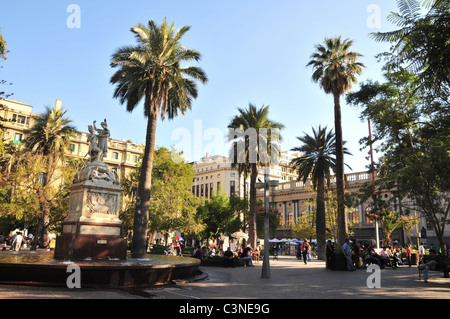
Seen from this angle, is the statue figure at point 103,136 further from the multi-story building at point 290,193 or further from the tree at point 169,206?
the tree at point 169,206

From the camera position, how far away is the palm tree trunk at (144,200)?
19500 mm

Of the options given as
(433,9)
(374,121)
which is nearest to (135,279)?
(433,9)

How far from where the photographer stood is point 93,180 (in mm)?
13805

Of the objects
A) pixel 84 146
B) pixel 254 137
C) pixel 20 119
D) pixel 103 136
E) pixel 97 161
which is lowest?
pixel 97 161

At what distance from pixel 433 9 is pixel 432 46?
1072 millimetres

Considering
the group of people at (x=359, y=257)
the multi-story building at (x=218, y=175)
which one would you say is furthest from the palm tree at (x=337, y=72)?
the multi-story building at (x=218, y=175)

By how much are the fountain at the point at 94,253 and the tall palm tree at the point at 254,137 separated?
1773cm

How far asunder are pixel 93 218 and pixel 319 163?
26.5m

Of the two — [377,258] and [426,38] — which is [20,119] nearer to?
[377,258]

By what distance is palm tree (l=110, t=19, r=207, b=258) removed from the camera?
21.5 m

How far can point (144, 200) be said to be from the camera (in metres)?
20.4

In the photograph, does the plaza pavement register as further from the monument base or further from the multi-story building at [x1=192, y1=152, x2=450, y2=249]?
the multi-story building at [x1=192, y1=152, x2=450, y2=249]

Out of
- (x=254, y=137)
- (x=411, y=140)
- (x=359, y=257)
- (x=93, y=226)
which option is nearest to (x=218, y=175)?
(x=254, y=137)

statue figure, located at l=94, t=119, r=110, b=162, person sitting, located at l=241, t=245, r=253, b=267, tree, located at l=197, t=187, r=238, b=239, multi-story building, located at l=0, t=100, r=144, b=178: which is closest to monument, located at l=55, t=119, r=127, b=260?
statue figure, located at l=94, t=119, r=110, b=162
